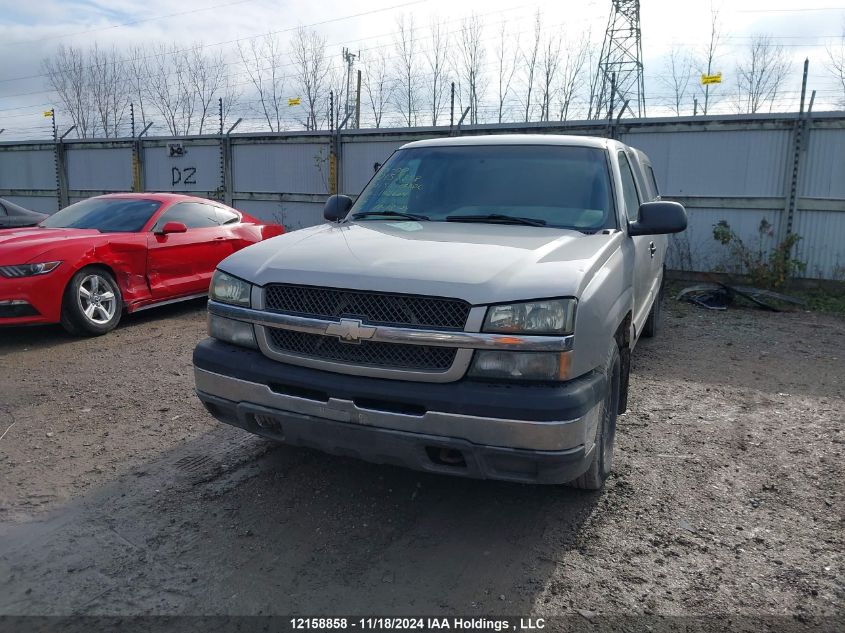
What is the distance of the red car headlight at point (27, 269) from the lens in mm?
6266

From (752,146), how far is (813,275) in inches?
83.1

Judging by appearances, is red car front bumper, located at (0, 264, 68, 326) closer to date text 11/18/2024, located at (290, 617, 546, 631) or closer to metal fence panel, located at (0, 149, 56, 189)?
date text 11/18/2024, located at (290, 617, 546, 631)

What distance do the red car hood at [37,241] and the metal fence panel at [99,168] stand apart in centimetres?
1123

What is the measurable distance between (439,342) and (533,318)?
0.39 metres

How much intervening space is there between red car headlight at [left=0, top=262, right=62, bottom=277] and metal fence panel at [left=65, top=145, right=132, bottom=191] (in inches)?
480

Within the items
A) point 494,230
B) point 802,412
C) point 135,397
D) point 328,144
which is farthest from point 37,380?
point 328,144

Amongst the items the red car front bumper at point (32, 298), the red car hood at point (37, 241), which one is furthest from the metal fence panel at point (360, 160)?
the red car front bumper at point (32, 298)

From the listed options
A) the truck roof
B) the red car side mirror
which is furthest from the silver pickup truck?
the red car side mirror

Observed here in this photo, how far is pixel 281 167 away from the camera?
14.5m

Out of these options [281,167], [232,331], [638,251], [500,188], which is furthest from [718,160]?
[232,331]

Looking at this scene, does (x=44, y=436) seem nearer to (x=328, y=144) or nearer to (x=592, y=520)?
(x=592, y=520)

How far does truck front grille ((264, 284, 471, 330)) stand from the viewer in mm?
2812

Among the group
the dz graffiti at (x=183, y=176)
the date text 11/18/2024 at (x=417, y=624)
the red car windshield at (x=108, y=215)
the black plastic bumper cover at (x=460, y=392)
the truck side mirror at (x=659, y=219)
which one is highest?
the dz graffiti at (x=183, y=176)

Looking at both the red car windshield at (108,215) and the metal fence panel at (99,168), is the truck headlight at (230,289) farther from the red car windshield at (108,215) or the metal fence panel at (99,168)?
the metal fence panel at (99,168)
